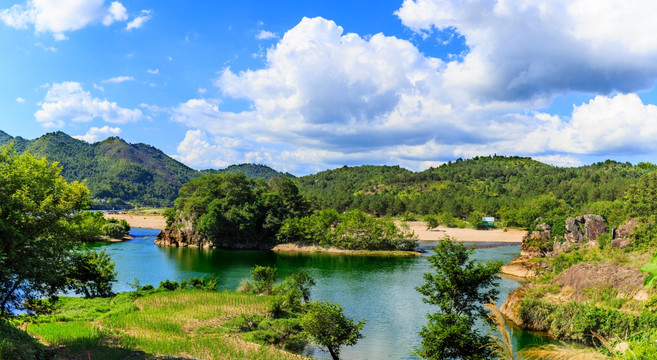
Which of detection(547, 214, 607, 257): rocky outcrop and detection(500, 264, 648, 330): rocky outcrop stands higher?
detection(547, 214, 607, 257): rocky outcrop

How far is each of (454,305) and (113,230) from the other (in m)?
91.0

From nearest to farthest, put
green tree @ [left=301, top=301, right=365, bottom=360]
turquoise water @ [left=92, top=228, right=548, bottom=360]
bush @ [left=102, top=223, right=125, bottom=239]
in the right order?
1. green tree @ [left=301, top=301, right=365, bottom=360]
2. turquoise water @ [left=92, top=228, right=548, bottom=360]
3. bush @ [left=102, top=223, right=125, bottom=239]

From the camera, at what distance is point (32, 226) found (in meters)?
18.8

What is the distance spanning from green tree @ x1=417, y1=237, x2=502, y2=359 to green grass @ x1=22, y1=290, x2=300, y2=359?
25.8ft

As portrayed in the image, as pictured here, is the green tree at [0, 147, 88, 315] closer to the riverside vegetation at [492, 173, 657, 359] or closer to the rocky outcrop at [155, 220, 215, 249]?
the riverside vegetation at [492, 173, 657, 359]

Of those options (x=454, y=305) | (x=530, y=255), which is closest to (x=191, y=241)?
(x=530, y=255)

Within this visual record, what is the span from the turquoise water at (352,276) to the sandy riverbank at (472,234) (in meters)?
13.6

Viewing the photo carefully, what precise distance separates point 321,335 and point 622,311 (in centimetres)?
2164

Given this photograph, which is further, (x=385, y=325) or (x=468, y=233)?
(x=468, y=233)

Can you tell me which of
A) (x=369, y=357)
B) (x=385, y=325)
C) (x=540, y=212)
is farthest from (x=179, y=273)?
(x=540, y=212)

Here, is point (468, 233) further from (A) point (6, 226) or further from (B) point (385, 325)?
(A) point (6, 226)

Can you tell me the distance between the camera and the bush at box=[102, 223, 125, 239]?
9306 centimetres

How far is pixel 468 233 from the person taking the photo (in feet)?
361

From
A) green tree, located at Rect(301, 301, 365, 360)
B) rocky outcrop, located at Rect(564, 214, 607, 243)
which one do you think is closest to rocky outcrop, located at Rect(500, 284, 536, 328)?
green tree, located at Rect(301, 301, 365, 360)
